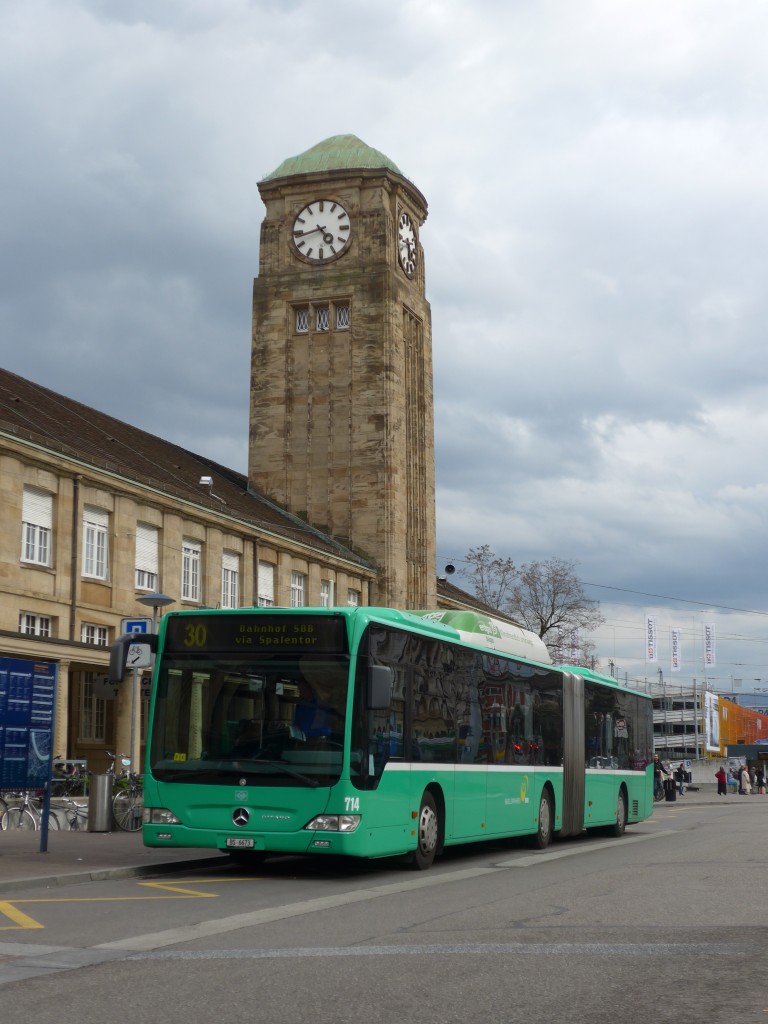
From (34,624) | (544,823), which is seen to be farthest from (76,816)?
(34,624)

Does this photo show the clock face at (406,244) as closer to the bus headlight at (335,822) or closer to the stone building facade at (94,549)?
the stone building facade at (94,549)

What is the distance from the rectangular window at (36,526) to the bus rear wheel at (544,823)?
17.4 m

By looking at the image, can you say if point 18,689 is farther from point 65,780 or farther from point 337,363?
point 337,363

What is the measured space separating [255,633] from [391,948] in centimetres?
633

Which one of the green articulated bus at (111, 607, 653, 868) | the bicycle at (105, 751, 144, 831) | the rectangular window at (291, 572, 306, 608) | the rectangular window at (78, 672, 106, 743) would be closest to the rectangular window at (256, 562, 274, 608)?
the rectangular window at (291, 572, 306, 608)

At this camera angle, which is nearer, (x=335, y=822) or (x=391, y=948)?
(x=391, y=948)

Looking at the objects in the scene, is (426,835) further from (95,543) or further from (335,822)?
(95,543)

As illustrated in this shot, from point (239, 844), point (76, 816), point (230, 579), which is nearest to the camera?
point (239, 844)

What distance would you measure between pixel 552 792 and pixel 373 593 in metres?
36.0

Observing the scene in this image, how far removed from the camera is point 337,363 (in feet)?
199

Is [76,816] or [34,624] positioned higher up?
[34,624]

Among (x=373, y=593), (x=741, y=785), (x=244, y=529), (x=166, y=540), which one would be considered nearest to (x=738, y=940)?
(x=166, y=540)

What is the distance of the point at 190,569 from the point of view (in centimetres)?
4244

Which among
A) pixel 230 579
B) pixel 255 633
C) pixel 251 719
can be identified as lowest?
pixel 251 719
